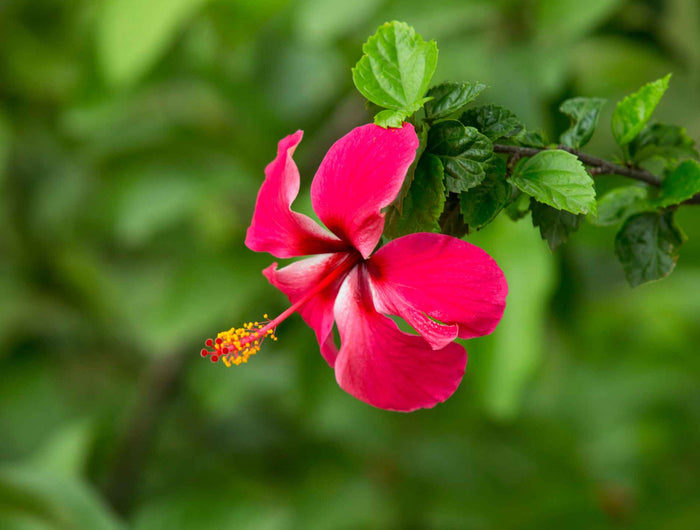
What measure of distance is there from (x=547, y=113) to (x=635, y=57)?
230 millimetres

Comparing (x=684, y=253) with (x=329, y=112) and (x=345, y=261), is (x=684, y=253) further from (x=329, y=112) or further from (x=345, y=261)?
(x=345, y=261)

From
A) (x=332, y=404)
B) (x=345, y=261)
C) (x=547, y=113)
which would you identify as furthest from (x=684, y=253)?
(x=345, y=261)

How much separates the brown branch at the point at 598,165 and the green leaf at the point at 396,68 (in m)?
0.04

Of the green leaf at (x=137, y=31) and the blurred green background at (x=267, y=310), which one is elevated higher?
the green leaf at (x=137, y=31)

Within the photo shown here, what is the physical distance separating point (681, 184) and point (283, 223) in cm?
17

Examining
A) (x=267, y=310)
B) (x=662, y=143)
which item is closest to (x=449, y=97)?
(x=662, y=143)

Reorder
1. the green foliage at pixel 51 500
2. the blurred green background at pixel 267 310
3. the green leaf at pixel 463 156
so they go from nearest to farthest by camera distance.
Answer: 1. the green leaf at pixel 463 156
2. the green foliage at pixel 51 500
3. the blurred green background at pixel 267 310

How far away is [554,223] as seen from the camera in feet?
1.05

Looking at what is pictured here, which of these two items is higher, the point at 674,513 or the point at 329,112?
the point at 329,112

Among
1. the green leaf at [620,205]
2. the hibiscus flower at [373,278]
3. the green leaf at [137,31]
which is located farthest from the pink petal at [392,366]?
the green leaf at [137,31]

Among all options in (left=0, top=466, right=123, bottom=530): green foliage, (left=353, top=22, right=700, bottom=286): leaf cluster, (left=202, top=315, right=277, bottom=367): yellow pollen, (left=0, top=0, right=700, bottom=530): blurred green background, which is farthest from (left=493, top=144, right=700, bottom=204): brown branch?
(left=0, top=466, right=123, bottom=530): green foliage

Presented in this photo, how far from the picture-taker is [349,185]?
32cm

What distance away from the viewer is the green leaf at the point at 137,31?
87 cm

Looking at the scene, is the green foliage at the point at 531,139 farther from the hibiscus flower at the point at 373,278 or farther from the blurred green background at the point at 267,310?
the blurred green background at the point at 267,310
